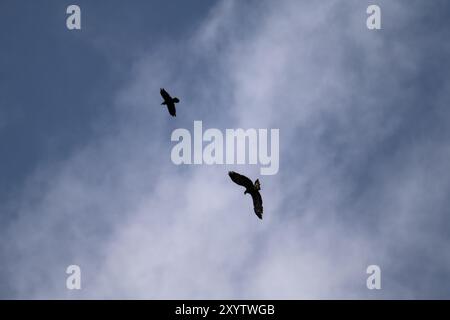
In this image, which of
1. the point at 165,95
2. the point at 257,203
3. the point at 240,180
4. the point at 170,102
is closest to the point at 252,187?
the point at 240,180

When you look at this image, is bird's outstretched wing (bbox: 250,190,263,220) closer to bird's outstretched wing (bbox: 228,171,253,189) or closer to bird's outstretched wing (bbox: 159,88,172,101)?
bird's outstretched wing (bbox: 228,171,253,189)

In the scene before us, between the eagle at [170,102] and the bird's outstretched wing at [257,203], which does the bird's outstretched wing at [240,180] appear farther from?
the eagle at [170,102]

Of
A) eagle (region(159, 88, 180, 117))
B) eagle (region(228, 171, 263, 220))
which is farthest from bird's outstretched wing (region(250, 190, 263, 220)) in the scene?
eagle (region(159, 88, 180, 117))

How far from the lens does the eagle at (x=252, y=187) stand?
2947 cm

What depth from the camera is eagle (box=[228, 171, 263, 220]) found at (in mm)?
29469

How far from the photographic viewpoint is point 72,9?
3472 cm

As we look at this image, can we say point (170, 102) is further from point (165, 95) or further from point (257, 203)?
point (257, 203)

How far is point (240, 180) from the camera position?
29.7 m

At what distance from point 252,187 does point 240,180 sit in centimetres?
70

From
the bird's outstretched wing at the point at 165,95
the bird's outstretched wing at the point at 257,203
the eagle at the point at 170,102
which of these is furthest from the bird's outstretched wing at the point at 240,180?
the bird's outstretched wing at the point at 165,95

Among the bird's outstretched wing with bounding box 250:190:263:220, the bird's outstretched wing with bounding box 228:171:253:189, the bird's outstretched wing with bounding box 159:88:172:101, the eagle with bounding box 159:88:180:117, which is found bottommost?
the bird's outstretched wing with bounding box 250:190:263:220
